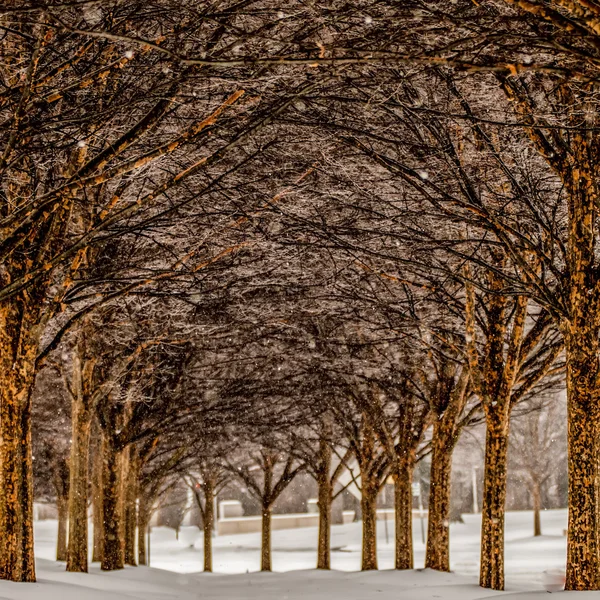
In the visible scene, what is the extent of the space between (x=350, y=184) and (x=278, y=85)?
2.70 metres

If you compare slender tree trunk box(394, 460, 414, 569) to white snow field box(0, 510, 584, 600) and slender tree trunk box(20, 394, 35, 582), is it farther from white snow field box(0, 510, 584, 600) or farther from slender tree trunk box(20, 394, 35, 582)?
slender tree trunk box(20, 394, 35, 582)

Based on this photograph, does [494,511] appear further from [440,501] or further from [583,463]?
[440,501]

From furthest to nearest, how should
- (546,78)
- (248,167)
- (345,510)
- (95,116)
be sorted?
(345,510)
(248,167)
(546,78)
(95,116)

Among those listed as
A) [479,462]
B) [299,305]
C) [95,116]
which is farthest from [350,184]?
[479,462]

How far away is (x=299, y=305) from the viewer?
14.3m

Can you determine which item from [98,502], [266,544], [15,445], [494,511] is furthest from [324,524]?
[15,445]

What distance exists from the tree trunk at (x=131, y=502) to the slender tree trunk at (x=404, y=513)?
21.7 feet

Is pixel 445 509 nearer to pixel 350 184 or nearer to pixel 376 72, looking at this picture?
pixel 350 184

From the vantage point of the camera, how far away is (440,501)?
13.5 meters

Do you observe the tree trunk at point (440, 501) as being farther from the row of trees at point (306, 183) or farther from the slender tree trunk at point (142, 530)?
the slender tree trunk at point (142, 530)

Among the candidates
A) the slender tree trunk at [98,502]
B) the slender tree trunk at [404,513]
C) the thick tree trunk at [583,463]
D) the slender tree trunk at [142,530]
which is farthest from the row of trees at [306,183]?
the slender tree trunk at [142,530]

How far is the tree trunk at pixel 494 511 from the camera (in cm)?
1015

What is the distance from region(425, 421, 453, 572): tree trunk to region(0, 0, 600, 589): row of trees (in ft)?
0.18

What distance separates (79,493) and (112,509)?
2083mm
